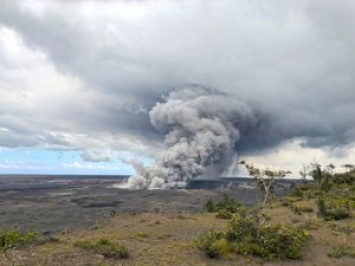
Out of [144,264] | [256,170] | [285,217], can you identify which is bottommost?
[144,264]

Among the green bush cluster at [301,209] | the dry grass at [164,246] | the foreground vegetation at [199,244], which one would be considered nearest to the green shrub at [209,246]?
the foreground vegetation at [199,244]

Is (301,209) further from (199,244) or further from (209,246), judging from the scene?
(209,246)

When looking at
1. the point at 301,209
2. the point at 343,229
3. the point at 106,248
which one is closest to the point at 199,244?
the point at 106,248

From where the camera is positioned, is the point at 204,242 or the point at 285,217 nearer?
the point at 204,242

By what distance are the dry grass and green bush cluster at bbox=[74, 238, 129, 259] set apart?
1.42ft

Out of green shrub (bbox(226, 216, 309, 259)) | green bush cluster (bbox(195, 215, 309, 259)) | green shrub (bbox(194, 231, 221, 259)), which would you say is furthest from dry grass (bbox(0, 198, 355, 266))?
green shrub (bbox(226, 216, 309, 259))

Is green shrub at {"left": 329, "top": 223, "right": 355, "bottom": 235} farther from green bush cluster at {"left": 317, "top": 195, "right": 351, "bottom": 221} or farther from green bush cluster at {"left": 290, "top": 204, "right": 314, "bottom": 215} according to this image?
green bush cluster at {"left": 290, "top": 204, "right": 314, "bottom": 215}

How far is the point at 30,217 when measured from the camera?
7150cm

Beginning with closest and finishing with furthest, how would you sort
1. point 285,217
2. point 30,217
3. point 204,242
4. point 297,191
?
point 204,242
point 285,217
point 297,191
point 30,217

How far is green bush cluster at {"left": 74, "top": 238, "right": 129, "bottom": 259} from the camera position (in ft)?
84.9

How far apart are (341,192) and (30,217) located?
43113 mm

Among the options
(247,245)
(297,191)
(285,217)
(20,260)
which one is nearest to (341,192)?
(297,191)

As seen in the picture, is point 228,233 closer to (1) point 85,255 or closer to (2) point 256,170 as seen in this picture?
(2) point 256,170

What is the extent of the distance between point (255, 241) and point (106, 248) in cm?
884
